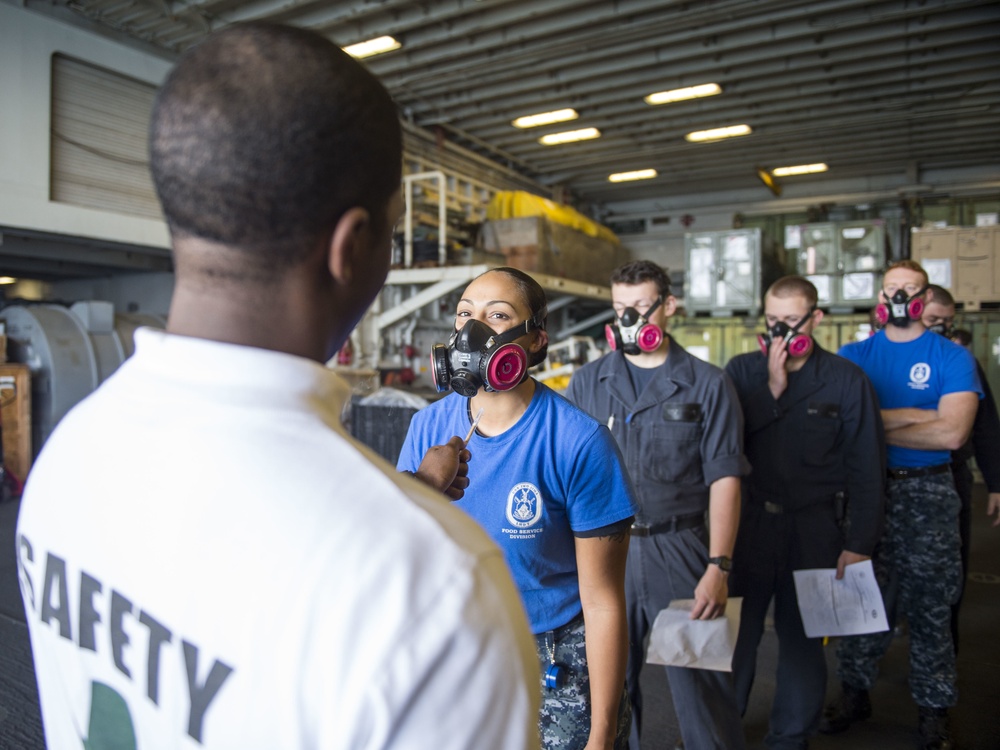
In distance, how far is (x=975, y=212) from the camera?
12.0 meters

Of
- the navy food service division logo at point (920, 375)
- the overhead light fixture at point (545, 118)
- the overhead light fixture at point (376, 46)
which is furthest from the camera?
the overhead light fixture at point (545, 118)

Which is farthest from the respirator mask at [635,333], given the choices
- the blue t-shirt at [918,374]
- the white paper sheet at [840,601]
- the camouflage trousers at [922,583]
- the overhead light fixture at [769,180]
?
the overhead light fixture at [769,180]

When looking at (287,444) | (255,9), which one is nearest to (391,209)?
(287,444)

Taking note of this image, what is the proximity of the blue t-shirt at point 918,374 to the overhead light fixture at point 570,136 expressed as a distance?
31.6 feet

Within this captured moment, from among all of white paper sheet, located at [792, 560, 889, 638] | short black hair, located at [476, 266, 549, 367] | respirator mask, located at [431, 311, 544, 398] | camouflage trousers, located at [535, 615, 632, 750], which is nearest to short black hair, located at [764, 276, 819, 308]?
white paper sheet, located at [792, 560, 889, 638]

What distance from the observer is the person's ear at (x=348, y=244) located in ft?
2.52

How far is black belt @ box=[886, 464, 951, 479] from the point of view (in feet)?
11.9

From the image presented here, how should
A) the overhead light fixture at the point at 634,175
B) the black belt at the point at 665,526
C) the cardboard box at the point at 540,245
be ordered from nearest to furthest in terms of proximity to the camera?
the black belt at the point at 665,526
the cardboard box at the point at 540,245
the overhead light fixture at the point at 634,175

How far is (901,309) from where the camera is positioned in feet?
12.3

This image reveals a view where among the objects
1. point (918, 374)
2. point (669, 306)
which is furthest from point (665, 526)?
point (918, 374)

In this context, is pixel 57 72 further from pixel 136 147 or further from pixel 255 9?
pixel 255 9

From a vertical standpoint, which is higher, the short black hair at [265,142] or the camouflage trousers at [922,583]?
the short black hair at [265,142]

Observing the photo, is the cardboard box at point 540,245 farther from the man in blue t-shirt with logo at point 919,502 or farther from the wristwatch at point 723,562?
the wristwatch at point 723,562

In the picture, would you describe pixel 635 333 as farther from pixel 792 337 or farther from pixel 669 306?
pixel 792 337
